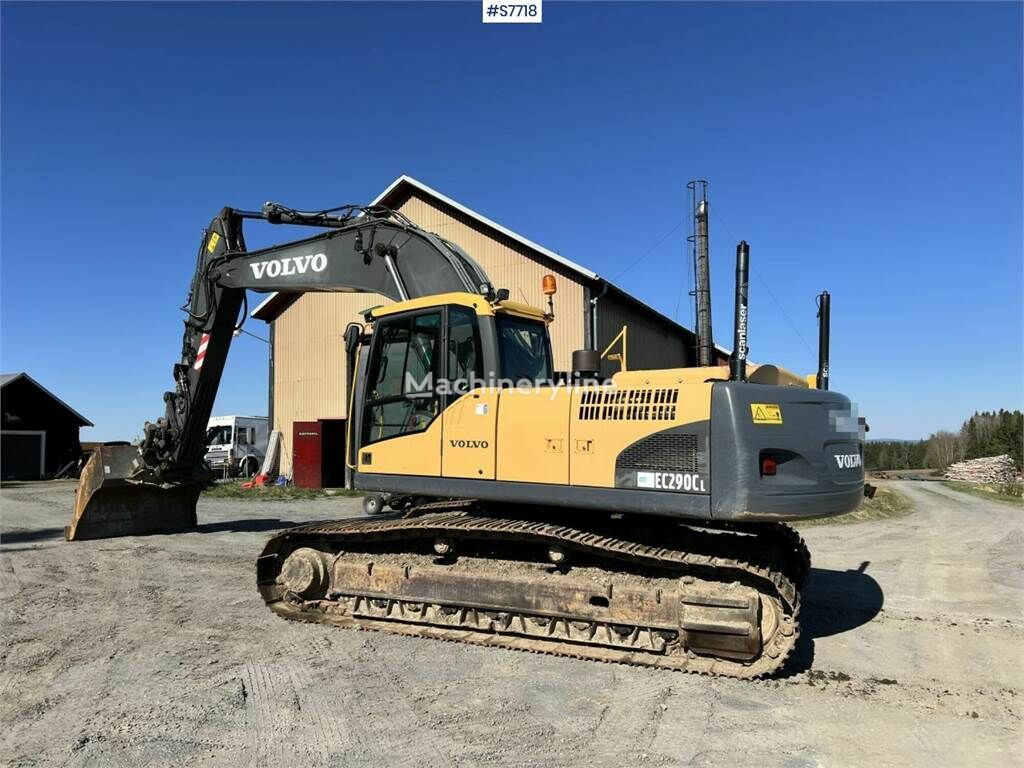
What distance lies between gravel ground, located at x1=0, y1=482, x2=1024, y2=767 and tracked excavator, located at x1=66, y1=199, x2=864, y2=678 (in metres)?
0.33

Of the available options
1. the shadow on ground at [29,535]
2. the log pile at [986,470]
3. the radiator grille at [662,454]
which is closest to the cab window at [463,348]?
the radiator grille at [662,454]

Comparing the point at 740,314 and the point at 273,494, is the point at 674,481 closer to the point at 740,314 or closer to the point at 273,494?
the point at 740,314

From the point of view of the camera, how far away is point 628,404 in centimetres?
550

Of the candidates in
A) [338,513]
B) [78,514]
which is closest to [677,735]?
[78,514]

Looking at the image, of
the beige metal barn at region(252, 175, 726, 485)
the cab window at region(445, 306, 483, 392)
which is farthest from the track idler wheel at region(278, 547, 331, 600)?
the beige metal barn at region(252, 175, 726, 485)

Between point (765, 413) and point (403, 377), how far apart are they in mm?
3257

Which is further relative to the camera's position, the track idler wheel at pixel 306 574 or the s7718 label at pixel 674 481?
the track idler wheel at pixel 306 574

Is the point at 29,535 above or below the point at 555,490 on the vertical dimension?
below

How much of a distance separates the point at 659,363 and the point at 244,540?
17299mm

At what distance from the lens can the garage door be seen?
32.3m

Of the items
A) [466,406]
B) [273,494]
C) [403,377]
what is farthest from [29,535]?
[466,406]

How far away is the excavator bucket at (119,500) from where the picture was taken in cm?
1070

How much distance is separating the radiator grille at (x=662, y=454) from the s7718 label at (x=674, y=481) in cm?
4

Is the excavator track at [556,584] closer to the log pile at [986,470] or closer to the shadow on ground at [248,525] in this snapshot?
the shadow on ground at [248,525]
